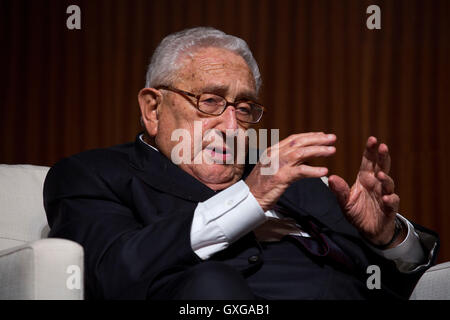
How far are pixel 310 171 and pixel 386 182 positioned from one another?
12.6 inches

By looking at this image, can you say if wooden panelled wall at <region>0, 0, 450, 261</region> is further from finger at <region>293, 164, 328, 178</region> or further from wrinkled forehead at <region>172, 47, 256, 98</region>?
finger at <region>293, 164, 328, 178</region>

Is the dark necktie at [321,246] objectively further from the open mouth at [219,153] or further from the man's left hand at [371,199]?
the open mouth at [219,153]

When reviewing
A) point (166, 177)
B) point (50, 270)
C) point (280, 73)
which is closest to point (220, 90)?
point (166, 177)

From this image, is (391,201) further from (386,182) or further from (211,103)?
(211,103)

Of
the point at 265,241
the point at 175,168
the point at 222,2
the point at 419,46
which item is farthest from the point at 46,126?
the point at 419,46

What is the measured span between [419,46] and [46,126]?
6.08 ft

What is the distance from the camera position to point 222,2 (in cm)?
256

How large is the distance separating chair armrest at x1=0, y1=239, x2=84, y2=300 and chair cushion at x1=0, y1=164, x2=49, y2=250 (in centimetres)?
59

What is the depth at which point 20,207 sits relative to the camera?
171 centimetres

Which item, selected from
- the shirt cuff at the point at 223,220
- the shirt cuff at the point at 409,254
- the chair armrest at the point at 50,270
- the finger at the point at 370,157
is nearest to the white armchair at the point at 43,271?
the chair armrest at the point at 50,270

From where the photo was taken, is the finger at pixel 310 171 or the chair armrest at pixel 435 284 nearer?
the finger at pixel 310 171

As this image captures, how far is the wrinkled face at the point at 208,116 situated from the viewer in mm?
1526

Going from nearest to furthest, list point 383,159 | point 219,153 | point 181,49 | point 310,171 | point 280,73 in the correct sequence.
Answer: point 310,171, point 383,159, point 219,153, point 181,49, point 280,73

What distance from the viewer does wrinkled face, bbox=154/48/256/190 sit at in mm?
1526
